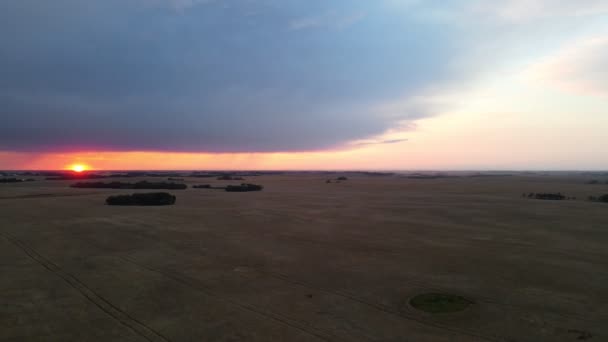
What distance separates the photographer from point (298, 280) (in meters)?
10.6

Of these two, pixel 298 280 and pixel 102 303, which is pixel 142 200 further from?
pixel 298 280

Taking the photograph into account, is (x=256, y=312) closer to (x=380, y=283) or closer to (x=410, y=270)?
(x=380, y=283)

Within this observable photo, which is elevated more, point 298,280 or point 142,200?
point 142,200

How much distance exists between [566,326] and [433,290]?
10.1 feet

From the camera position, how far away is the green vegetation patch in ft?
27.6

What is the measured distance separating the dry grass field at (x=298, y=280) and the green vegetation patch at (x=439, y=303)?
24cm

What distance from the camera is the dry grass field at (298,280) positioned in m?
7.40

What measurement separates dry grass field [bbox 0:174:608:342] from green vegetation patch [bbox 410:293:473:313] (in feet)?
0.80

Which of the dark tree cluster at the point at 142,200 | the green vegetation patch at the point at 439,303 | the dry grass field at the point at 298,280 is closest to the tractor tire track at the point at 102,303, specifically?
the dry grass field at the point at 298,280

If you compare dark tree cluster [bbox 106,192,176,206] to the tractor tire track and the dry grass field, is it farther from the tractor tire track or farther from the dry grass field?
the tractor tire track

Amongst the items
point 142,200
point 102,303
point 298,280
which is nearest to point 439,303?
point 298,280

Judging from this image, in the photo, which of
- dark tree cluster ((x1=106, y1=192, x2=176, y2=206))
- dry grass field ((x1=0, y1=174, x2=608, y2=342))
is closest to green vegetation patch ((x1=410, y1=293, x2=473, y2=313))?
dry grass field ((x1=0, y1=174, x2=608, y2=342))

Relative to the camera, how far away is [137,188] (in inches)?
2115

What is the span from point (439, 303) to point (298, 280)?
13.8 feet
